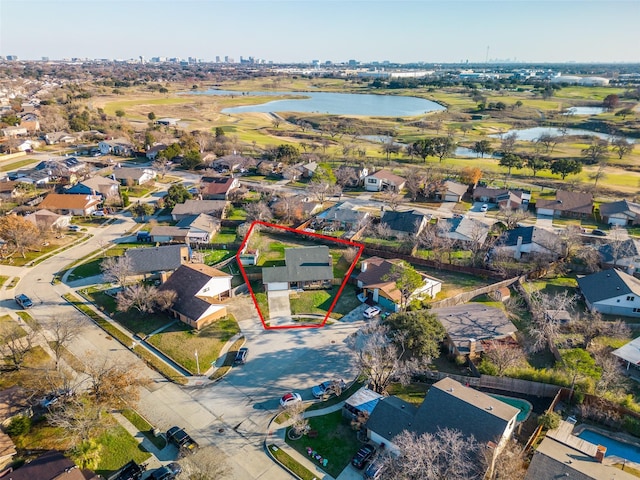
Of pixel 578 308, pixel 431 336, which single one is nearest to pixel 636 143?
pixel 578 308

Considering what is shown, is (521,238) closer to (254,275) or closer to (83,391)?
(254,275)

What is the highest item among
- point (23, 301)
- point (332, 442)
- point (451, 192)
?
point (451, 192)

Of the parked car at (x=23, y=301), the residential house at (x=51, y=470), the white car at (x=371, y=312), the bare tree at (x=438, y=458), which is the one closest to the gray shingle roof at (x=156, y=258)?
the parked car at (x=23, y=301)

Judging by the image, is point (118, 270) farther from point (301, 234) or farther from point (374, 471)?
point (374, 471)

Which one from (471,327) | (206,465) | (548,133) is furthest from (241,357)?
(548,133)

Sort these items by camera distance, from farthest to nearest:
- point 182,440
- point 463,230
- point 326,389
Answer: point 463,230, point 326,389, point 182,440

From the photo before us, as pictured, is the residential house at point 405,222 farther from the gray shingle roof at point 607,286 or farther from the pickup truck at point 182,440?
the pickup truck at point 182,440
